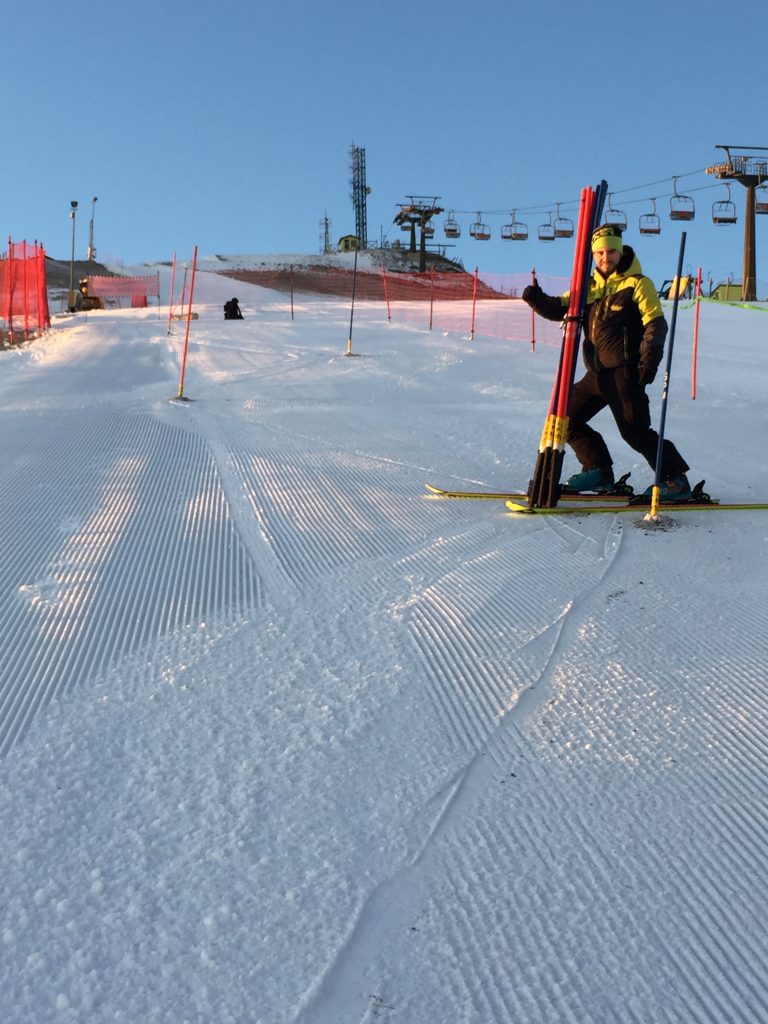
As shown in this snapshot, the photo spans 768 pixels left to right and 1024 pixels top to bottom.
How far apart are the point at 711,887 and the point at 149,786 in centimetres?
133

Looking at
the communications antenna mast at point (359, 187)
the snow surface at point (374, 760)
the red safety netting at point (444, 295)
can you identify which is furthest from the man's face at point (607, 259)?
the communications antenna mast at point (359, 187)

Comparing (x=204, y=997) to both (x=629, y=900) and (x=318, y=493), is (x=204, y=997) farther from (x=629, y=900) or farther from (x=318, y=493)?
(x=318, y=493)

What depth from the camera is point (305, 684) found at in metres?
2.74

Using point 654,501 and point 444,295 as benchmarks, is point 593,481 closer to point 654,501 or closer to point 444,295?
point 654,501

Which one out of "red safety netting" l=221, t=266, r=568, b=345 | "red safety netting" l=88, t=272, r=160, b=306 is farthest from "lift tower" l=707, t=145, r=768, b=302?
"red safety netting" l=88, t=272, r=160, b=306

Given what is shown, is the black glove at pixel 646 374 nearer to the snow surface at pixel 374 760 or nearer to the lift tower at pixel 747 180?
the snow surface at pixel 374 760

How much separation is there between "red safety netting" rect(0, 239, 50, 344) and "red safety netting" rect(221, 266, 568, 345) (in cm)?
784

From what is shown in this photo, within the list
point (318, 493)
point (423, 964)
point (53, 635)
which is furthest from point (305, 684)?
point (318, 493)

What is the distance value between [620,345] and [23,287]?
1959cm

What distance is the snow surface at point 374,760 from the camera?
1622mm

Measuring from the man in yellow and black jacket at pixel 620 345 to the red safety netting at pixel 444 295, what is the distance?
9961mm

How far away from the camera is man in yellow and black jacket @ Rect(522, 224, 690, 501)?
484cm

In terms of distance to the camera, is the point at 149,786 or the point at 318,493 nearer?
the point at 149,786

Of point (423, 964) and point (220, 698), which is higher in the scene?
point (220, 698)
